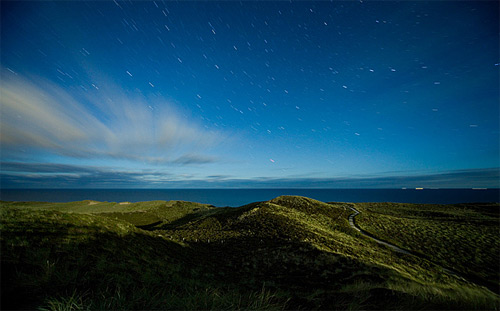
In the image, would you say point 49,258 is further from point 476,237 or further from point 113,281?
point 476,237

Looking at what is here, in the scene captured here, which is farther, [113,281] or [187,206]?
[187,206]

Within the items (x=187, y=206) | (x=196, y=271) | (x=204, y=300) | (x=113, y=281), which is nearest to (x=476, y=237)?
(x=196, y=271)

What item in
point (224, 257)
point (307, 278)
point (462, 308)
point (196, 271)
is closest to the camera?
point (462, 308)

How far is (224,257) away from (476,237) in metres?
34.8

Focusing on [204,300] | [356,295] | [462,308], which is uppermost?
[204,300]

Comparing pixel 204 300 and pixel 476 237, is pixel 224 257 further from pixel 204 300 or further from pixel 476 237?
pixel 476 237

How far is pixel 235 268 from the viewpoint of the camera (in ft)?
38.2

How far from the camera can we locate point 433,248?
20.2m

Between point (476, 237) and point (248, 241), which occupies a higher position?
point (248, 241)

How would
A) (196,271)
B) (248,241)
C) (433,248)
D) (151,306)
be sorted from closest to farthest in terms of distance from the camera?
1. (151,306)
2. (196,271)
3. (248,241)
4. (433,248)

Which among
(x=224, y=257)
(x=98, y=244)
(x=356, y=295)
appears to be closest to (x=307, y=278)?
(x=224, y=257)

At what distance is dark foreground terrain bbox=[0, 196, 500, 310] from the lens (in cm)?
372

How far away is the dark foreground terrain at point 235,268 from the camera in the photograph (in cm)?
372

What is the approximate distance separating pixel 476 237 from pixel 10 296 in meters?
A: 42.1
